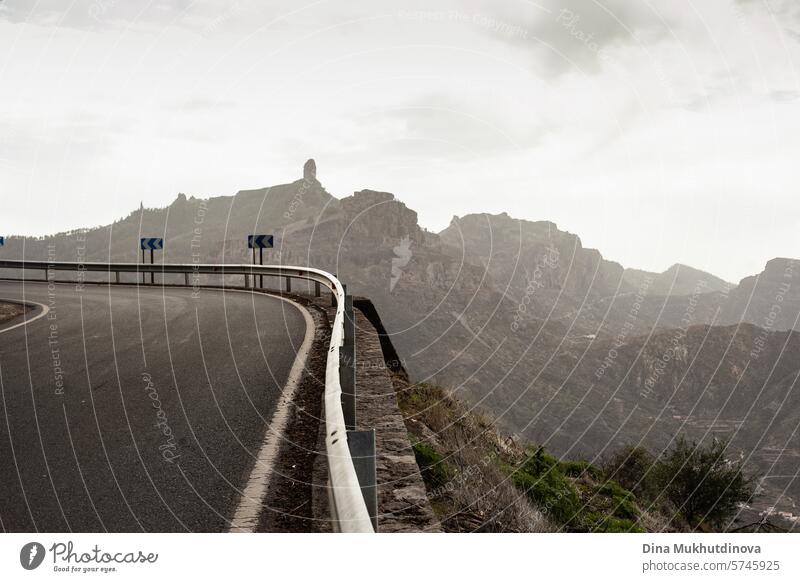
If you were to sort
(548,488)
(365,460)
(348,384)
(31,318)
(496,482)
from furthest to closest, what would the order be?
(31,318), (548,488), (496,482), (348,384), (365,460)

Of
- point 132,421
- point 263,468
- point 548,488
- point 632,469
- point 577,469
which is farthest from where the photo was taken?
point 632,469

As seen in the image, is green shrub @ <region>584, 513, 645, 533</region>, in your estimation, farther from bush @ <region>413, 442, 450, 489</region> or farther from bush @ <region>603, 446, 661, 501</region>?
bush @ <region>603, 446, 661, 501</region>

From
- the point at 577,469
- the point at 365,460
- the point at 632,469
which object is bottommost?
the point at 632,469

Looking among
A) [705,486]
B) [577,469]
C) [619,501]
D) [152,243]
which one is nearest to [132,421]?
[619,501]

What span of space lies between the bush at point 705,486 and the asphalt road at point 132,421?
1485 cm

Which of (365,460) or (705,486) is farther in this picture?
(705,486)

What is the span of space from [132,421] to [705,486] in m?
23.9

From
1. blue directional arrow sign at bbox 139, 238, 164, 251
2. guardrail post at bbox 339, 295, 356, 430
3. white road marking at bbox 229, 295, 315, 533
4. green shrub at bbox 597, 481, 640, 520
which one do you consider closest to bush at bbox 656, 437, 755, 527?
green shrub at bbox 597, 481, 640, 520

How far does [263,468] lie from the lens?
3.94m

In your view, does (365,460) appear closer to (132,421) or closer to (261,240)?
(132,421)
